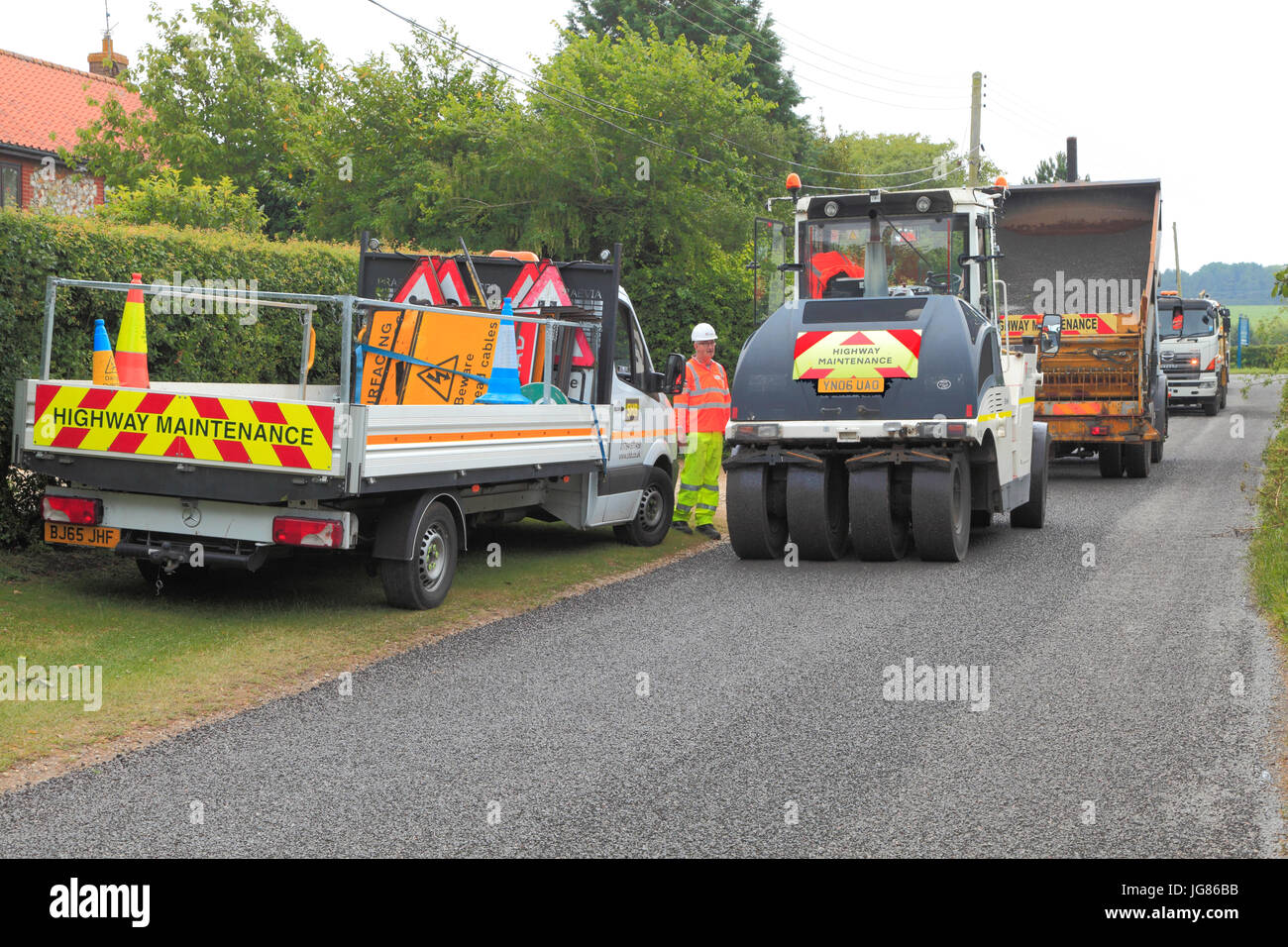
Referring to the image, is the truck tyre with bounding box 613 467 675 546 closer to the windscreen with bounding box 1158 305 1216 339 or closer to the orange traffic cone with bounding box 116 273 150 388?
the orange traffic cone with bounding box 116 273 150 388

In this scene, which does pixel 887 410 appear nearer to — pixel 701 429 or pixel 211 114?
pixel 701 429

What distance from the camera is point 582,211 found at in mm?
20312

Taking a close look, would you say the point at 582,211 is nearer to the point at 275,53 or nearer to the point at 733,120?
the point at 733,120

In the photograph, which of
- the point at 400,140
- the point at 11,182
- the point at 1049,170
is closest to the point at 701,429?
the point at 400,140

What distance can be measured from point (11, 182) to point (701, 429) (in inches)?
975

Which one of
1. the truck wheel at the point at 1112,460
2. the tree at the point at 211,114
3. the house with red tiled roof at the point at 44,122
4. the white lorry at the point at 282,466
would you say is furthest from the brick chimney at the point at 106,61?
the white lorry at the point at 282,466

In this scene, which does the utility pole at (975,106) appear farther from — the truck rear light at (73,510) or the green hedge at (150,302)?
the truck rear light at (73,510)

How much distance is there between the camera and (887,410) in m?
11.0

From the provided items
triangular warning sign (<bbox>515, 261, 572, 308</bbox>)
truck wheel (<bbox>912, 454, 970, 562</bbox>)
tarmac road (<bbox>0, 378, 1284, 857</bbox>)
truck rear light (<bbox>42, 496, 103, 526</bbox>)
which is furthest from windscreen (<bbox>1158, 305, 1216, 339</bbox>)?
truck rear light (<bbox>42, 496, 103, 526</bbox>)

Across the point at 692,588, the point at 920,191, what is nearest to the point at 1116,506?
the point at 920,191

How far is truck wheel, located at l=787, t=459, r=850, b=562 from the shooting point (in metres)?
11.1

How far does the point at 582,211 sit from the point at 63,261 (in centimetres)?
1155

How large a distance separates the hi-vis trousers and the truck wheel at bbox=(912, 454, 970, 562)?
2.44 meters

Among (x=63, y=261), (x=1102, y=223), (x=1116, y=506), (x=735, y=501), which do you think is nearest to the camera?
(x=63, y=261)
